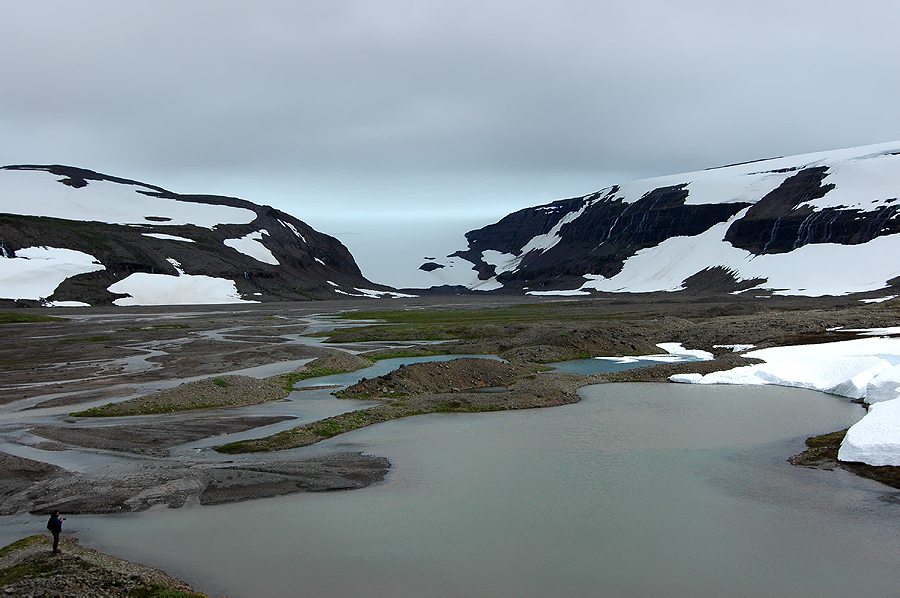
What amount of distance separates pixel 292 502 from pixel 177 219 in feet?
573

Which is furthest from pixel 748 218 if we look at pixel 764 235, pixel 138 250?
pixel 138 250

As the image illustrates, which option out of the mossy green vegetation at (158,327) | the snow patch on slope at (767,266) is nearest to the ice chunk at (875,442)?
the mossy green vegetation at (158,327)

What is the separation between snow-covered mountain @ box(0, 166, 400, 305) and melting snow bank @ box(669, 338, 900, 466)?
116 m

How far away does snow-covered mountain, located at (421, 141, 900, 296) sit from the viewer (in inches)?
4875

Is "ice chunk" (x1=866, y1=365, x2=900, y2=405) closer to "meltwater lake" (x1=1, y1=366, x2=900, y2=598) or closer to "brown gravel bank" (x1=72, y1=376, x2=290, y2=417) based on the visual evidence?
"meltwater lake" (x1=1, y1=366, x2=900, y2=598)

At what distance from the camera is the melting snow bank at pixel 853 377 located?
20.2m

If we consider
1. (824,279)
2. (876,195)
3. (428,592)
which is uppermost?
(876,195)

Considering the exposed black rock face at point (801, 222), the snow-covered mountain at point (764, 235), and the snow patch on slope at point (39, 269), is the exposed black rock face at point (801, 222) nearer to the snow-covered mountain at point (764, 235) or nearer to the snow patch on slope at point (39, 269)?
the snow-covered mountain at point (764, 235)

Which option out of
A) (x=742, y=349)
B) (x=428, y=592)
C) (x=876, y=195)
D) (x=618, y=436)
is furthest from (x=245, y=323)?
(x=876, y=195)

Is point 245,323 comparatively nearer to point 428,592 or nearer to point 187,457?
point 187,457

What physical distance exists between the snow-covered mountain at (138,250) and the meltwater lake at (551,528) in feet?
382

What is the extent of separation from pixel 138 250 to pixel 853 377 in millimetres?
141603

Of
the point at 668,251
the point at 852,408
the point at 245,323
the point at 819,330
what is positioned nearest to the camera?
the point at 852,408

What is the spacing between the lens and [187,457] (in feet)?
71.8
